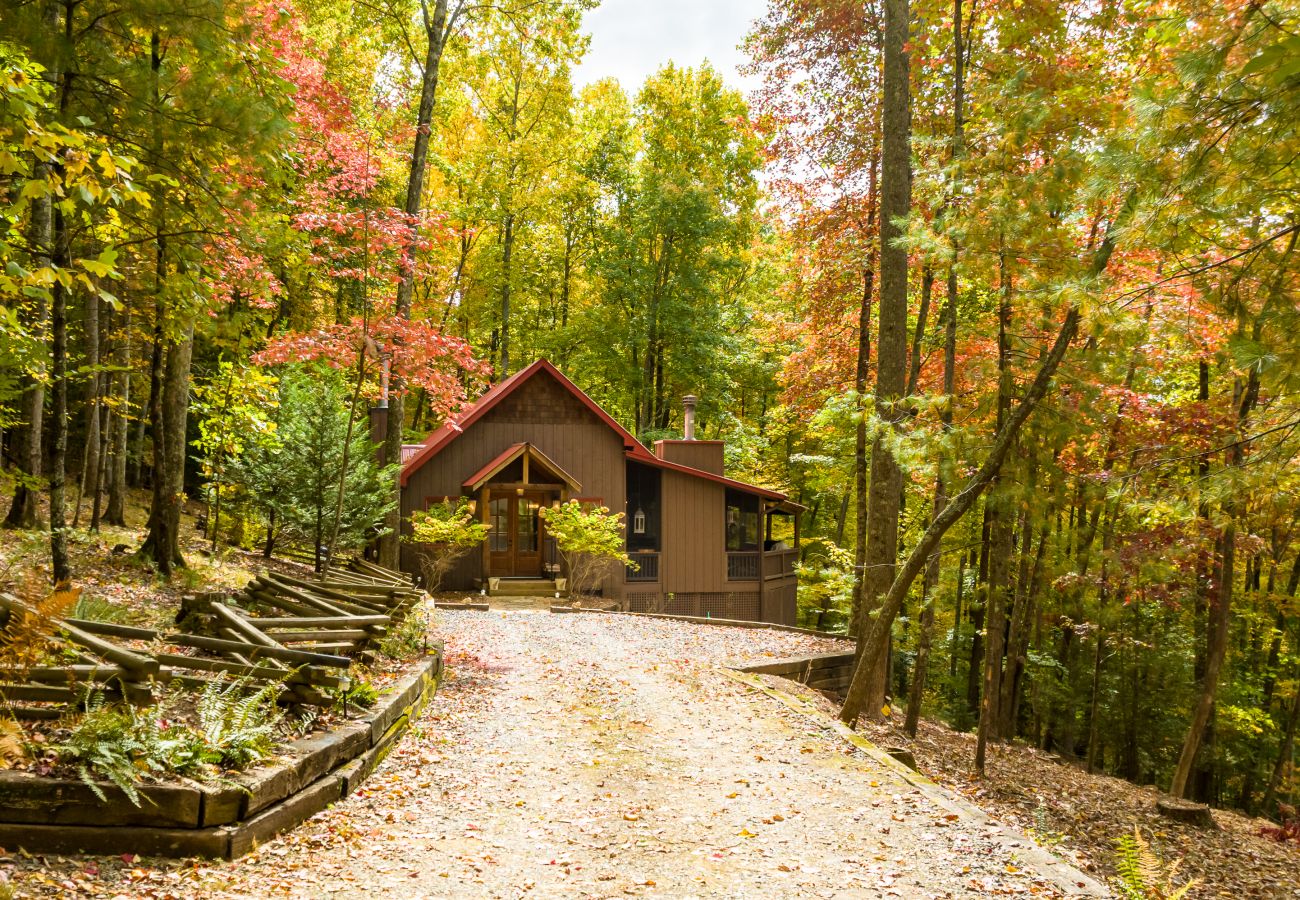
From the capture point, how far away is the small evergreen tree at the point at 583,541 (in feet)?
61.0

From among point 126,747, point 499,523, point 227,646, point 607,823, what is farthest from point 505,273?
point 126,747

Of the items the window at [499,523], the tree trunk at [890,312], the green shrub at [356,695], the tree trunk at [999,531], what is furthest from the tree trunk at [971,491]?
the window at [499,523]

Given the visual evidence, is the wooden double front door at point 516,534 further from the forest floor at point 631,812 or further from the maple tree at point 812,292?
the forest floor at point 631,812

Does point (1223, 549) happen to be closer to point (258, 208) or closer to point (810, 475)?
point (258, 208)

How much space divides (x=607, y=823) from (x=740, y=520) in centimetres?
1750

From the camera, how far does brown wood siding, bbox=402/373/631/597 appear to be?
20.3 metres

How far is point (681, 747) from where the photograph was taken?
7930mm

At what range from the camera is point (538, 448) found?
69.2 feet

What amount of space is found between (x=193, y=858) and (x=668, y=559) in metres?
17.7

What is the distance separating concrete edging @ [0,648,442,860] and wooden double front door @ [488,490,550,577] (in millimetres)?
15429

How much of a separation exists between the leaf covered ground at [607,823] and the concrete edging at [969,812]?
0.06m

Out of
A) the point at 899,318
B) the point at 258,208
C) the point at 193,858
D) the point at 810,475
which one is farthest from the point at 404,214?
the point at 810,475

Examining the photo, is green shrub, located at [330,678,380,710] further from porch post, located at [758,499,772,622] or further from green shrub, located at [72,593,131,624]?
porch post, located at [758,499,772,622]

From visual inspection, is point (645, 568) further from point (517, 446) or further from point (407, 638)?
point (407, 638)
